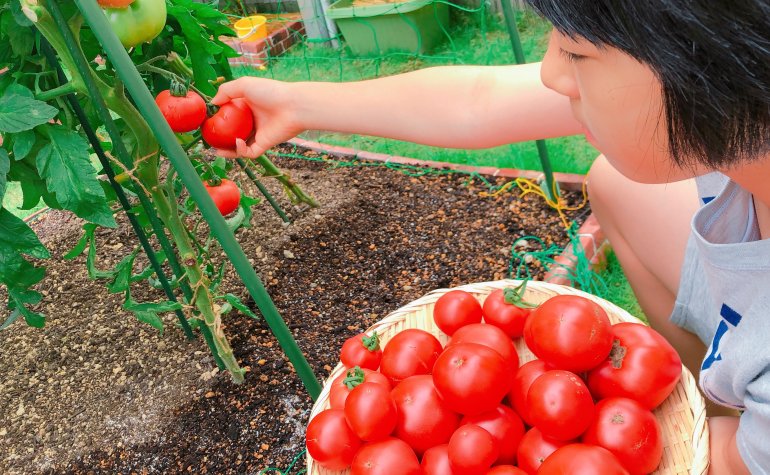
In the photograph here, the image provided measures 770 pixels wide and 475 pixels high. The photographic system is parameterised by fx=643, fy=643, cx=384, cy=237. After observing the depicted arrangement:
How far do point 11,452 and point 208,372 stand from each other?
0.48 m

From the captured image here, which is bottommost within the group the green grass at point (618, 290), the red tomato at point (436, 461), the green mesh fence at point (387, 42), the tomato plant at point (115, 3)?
the green grass at point (618, 290)

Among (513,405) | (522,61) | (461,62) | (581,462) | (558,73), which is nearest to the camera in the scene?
(558,73)

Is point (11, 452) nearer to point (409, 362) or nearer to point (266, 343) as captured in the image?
point (266, 343)

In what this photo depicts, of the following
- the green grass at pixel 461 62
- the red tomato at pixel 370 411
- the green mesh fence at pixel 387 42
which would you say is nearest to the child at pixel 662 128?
the red tomato at pixel 370 411

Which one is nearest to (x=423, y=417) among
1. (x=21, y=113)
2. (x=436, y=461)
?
(x=436, y=461)

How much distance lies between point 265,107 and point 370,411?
0.66 m

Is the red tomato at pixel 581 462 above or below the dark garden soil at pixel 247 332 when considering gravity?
above

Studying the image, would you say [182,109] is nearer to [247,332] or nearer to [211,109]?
[211,109]

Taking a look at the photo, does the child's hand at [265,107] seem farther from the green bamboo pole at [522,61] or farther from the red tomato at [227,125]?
the green bamboo pole at [522,61]

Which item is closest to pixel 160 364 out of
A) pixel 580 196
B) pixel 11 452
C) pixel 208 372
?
pixel 208 372

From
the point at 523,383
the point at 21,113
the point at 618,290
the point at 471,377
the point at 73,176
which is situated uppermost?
the point at 21,113

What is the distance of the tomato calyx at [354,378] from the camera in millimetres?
1078

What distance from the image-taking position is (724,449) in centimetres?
91

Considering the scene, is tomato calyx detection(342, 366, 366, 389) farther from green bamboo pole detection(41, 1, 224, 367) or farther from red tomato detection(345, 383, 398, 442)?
green bamboo pole detection(41, 1, 224, 367)
